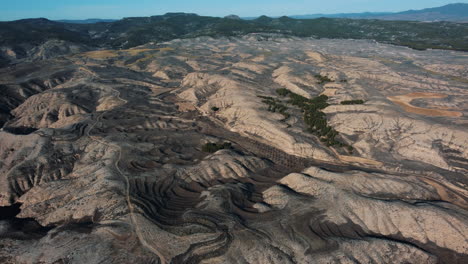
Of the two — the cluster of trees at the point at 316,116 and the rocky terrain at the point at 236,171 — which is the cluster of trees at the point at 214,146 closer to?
the rocky terrain at the point at 236,171

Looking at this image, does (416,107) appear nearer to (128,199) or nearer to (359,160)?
(359,160)

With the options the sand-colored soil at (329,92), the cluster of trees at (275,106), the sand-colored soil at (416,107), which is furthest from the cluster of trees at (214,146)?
the sand-colored soil at (416,107)

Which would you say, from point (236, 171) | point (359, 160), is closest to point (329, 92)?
point (359, 160)

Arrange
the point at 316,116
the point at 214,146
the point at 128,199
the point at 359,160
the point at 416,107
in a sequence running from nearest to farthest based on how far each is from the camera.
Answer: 1. the point at 128,199
2. the point at 359,160
3. the point at 214,146
4. the point at 316,116
5. the point at 416,107

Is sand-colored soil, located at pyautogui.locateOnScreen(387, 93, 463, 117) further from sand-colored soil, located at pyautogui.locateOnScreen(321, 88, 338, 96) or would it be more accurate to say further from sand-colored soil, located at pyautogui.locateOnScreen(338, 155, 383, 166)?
sand-colored soil, located at pyautogui.locateOnScreen(338, 155, 383, 166)

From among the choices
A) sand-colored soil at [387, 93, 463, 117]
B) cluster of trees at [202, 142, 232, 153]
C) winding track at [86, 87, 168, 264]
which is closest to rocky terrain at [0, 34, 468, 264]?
winding track at [86, 87, 168, 264]

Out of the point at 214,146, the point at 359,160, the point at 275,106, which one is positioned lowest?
the point at 359,160
